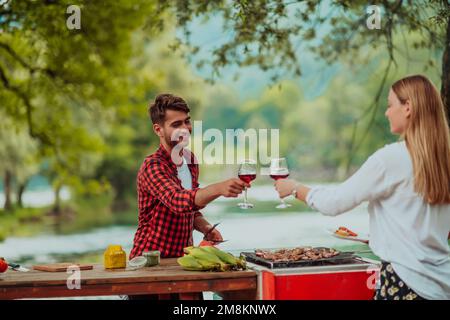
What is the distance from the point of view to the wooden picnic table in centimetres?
282

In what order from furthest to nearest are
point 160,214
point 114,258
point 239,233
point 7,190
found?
point 7,190, point 239,233, point 160,214, point 114,258

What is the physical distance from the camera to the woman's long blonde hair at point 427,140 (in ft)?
8.03

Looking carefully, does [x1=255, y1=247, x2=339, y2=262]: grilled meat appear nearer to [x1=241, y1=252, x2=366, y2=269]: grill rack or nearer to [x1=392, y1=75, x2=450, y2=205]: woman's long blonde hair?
[x1=241, y1=252, x2=366, y2=269]: grill rack

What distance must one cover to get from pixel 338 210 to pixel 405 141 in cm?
35

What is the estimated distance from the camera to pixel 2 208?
18.2 meters

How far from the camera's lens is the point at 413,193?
8.11ft

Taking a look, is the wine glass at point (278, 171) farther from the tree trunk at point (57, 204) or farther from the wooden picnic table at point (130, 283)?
the tree trunk at point (57, 204)

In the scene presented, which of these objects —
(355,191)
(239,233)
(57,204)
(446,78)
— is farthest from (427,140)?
(57,204)

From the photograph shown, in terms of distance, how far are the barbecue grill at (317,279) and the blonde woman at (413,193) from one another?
14.7 inches

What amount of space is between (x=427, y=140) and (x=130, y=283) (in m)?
1.31

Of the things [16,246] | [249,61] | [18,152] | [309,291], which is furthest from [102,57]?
[16,246]

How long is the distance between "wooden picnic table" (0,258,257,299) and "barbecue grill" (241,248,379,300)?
0.09 m

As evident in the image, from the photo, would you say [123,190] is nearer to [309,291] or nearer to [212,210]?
[212,210]

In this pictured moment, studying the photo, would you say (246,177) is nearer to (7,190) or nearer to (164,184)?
(164,184)
